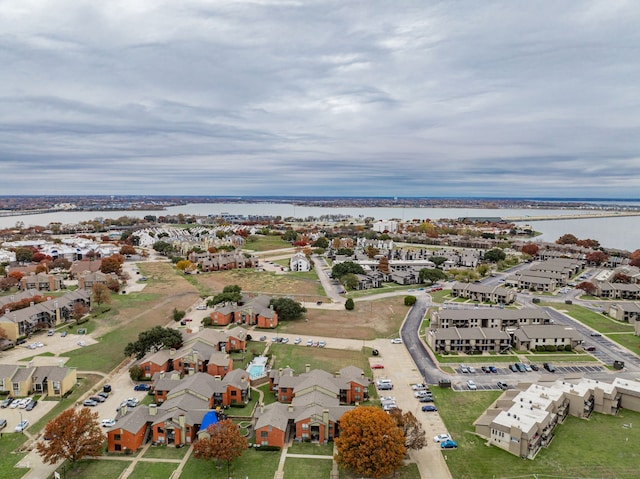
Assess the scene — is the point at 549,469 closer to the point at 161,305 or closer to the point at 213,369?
the point at 213,369

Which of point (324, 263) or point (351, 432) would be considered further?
point (324, 263)

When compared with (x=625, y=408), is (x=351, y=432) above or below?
above

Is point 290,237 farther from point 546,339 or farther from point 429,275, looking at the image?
point 546,339

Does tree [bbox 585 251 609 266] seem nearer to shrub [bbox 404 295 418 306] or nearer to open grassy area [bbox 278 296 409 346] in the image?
shrub [bbox 404 295 418 306]

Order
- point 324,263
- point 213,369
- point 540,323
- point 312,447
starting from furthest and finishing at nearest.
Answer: point 324,263, point 540,323, point 213,369, point 312,447

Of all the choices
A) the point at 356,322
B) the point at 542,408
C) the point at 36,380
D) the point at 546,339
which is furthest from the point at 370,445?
the point at 546,339

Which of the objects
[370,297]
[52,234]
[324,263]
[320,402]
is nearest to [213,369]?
[320,402]

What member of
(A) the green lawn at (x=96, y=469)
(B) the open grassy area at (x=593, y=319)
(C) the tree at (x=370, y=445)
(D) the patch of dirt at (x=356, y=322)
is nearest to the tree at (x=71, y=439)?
(A) the green lawn at (x=96, y=469)
